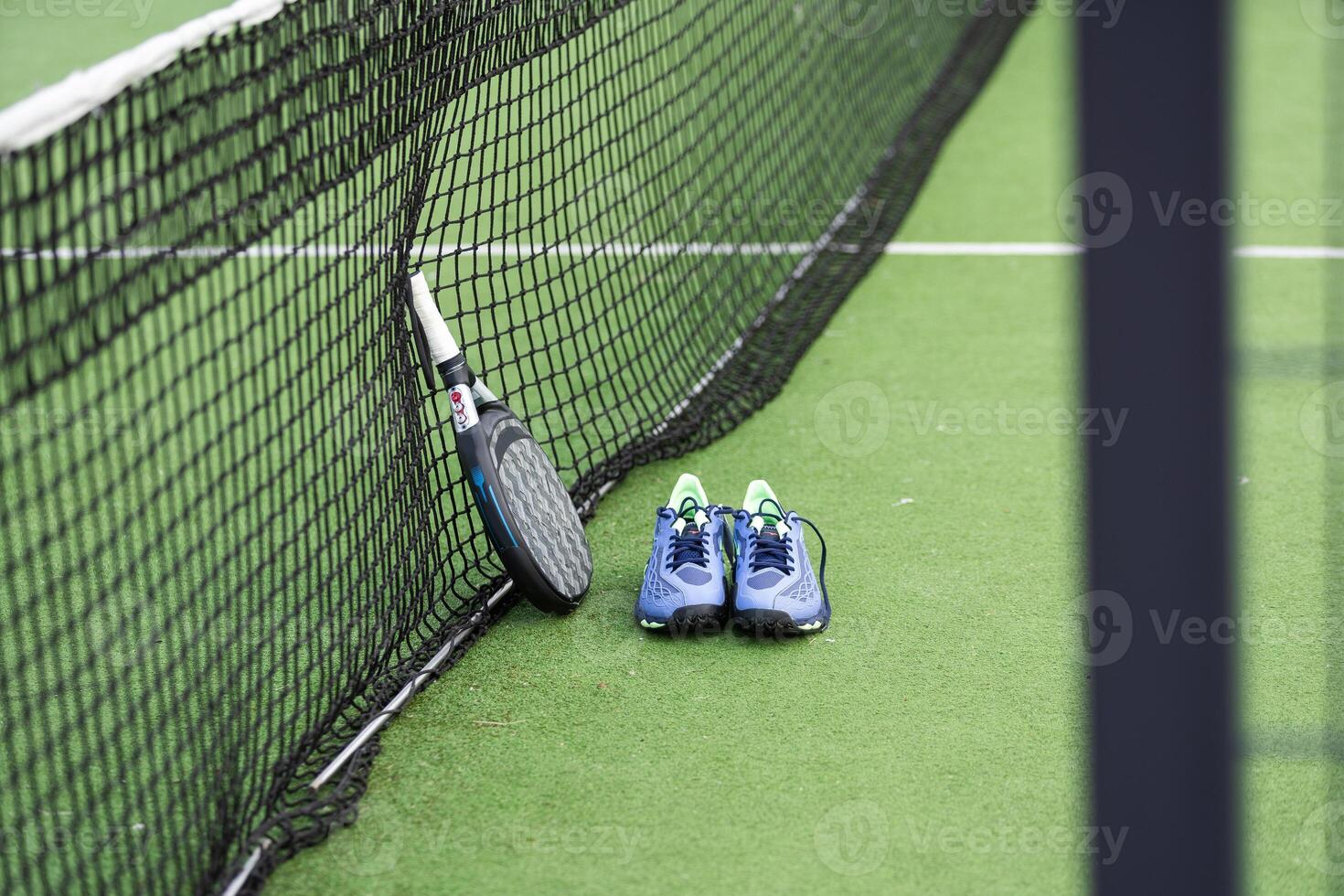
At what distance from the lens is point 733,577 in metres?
2.88

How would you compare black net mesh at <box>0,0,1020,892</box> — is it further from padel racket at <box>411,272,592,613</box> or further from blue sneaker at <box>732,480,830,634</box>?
blue sneaker at <box>732,480,830,634</box>

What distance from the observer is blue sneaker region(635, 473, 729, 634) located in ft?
8.96

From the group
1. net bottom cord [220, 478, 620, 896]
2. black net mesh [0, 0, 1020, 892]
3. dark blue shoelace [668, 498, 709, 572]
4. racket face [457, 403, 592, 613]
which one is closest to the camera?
black net mesh [0, 0, 1020, 892]

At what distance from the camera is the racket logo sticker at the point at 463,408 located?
8.80 ft

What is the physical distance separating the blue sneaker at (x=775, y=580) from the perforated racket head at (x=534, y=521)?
1.10ft

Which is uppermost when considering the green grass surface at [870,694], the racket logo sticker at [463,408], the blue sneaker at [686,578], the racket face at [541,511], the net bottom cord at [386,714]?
the racket logo sticker at [463,408]

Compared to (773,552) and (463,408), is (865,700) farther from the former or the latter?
(463,408)

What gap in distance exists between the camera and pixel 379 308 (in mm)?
2705

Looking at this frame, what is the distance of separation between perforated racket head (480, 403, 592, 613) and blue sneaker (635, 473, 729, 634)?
0.16 m

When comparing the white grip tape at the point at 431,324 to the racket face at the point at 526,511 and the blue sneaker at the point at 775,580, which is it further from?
the blue sneaker at the point at 775,580

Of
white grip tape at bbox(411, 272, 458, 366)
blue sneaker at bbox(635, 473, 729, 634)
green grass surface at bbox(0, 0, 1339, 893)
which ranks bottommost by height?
green grass surface at bbox(0, 0, 1339, 893)

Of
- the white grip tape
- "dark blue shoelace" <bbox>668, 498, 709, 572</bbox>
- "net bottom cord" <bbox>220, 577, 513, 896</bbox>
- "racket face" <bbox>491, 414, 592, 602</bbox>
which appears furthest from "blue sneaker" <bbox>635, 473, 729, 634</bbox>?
the white grip tape

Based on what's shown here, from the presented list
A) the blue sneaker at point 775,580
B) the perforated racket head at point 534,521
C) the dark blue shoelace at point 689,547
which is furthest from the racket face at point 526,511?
the blue sneaker at point 775,580

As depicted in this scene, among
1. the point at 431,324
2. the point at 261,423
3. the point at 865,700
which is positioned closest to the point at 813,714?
the point at 865,700
